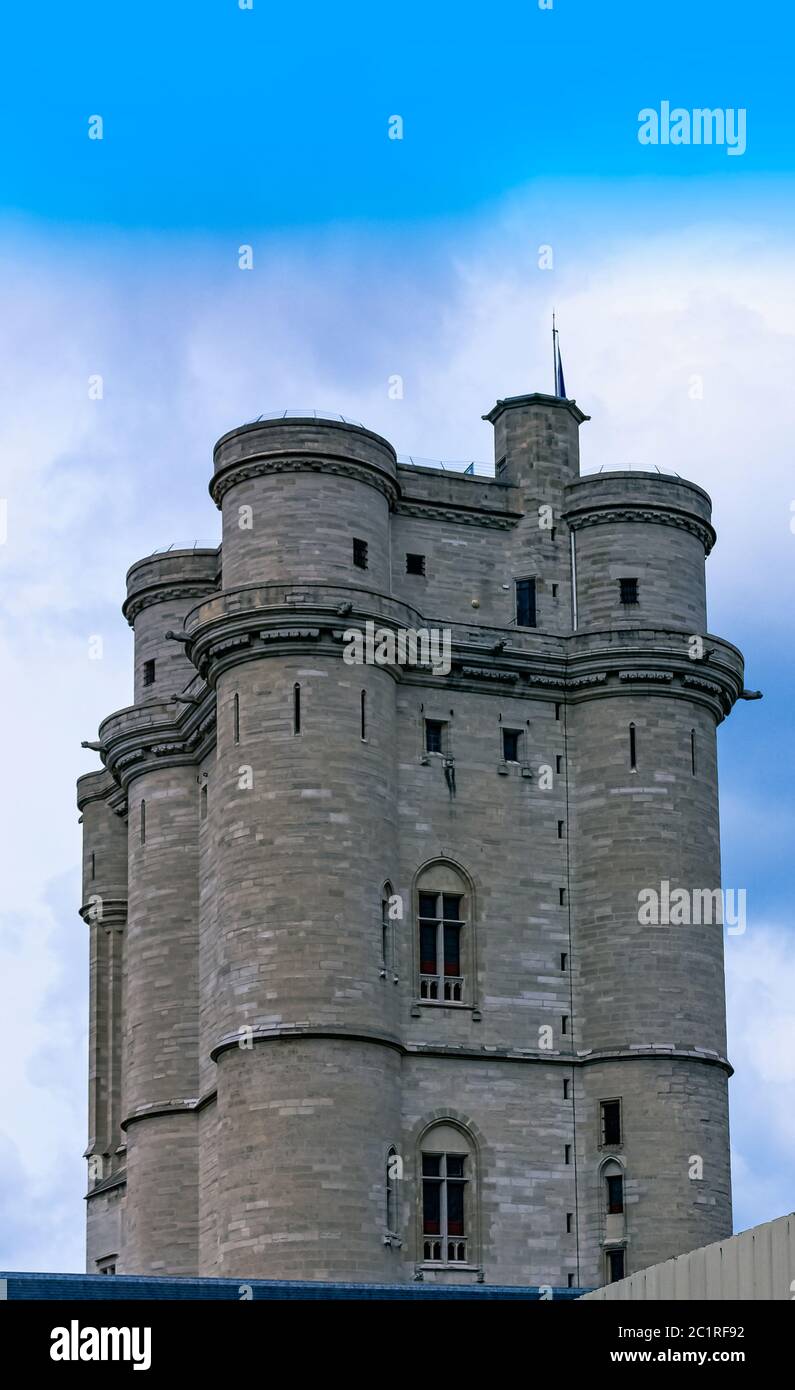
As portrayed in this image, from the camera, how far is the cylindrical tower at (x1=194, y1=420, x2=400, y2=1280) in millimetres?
62219

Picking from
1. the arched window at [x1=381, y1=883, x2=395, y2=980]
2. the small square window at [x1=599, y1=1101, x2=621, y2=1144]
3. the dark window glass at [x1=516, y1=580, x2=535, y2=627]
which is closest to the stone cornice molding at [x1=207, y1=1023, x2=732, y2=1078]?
the small square window at [x1=599, y1=1101, x2=621, y2=1144]

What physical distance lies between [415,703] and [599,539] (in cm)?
796

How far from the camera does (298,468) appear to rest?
6800 cm

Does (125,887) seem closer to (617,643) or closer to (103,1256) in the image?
(103,1256)

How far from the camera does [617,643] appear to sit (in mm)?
70938

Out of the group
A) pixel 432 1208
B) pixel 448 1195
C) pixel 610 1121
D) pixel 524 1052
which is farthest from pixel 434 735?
pixel 432 1208

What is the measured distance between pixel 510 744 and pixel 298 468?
31.4 ft

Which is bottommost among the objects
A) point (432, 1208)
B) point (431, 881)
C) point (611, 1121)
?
point (432, 1208)

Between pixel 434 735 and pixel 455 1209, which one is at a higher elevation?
pixel 434 735

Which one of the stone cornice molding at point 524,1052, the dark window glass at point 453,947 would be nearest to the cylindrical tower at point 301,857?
the stone cornice molding at point 524,1052

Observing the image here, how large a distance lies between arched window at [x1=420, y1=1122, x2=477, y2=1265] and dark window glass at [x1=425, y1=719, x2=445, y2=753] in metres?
10.0

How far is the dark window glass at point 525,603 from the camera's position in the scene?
72.7 m

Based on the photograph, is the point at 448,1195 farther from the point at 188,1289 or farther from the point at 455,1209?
the point at 188,1289
